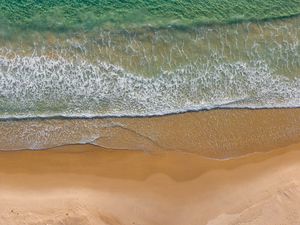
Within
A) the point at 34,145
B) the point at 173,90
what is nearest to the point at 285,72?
the point at 173,90

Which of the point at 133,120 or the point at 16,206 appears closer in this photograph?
the point at 16,206

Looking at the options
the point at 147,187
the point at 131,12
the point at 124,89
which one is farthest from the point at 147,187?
the point at 131,12

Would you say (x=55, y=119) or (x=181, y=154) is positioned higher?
(x=55, y=119)

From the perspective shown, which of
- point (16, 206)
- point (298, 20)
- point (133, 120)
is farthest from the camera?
point (298, 20)

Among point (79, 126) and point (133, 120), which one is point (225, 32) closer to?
point (133, 120)

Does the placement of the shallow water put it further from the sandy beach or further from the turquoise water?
the sandy beach

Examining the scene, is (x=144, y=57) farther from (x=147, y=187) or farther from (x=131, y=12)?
(x=147, y=187)
